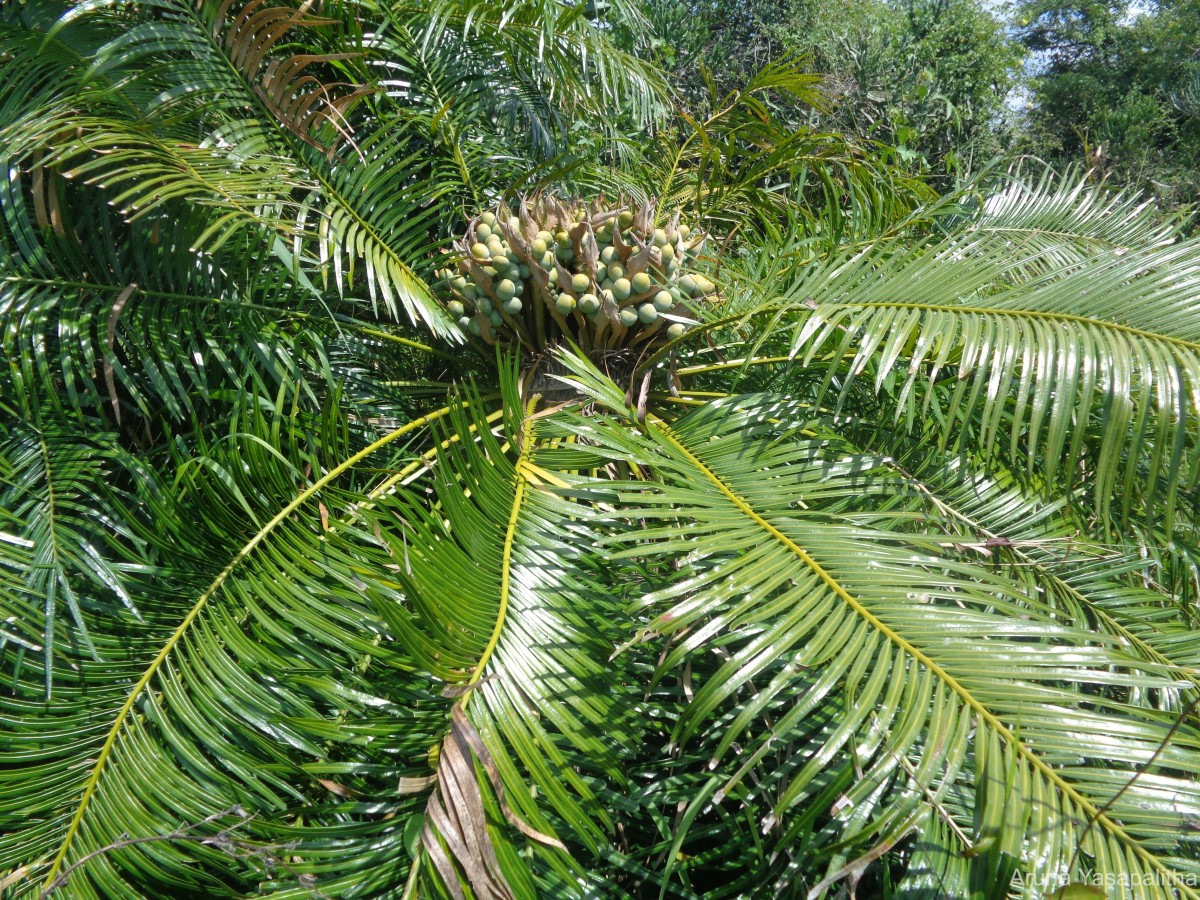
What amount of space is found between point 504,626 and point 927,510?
986 millimetres

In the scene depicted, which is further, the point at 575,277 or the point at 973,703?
the point at 575,277

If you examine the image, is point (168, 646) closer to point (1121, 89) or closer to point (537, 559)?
point (537, 559)

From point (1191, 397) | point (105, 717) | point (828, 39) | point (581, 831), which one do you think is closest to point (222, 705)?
point (105, 717)

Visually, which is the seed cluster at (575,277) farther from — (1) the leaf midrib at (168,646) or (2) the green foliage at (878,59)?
(2) the green foliage at (878,59)

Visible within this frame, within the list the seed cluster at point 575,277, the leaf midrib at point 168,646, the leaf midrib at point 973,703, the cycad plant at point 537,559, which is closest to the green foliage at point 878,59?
the seed cluster at point 575,277

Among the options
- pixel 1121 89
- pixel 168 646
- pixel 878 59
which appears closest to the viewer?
pixel 168 646

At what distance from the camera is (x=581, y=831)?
1.05 m

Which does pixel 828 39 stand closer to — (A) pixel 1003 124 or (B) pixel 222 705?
(A) pixel 1003 124

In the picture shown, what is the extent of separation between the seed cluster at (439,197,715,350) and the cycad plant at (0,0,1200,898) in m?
0.02

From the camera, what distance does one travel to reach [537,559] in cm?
133

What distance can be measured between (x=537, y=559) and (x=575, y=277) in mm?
712

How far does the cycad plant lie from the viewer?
102 cm

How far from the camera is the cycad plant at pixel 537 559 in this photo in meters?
1.02

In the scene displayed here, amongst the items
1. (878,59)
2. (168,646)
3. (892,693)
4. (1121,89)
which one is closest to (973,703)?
(892,693)
